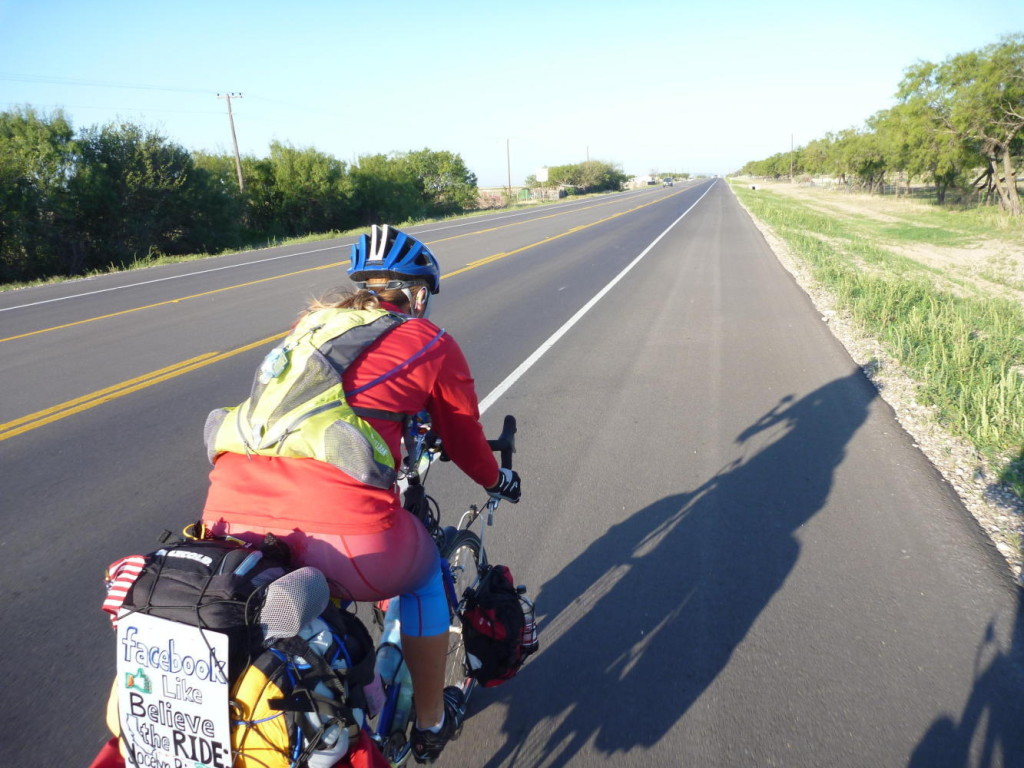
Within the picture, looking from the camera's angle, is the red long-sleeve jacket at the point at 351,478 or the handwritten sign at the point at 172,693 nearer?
the handwritten sign at the point at 172,693

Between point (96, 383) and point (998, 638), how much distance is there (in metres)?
8.30

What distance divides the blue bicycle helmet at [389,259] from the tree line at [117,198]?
23655 millimetres

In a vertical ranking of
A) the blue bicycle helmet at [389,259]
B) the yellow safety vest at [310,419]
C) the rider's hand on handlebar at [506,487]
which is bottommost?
the rider's hand on handlebar at [506,487]

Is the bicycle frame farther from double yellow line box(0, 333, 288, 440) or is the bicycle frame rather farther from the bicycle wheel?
double yellow line box(0, 333, 288, 440)

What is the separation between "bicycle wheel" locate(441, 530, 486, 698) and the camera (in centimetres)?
277

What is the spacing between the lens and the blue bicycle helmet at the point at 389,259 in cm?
250

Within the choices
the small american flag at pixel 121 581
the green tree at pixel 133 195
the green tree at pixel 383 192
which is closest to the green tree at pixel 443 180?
the green tree at pixel 383 192

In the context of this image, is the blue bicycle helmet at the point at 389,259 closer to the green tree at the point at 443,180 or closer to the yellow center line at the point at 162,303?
the yellow center line at the point at 162,303

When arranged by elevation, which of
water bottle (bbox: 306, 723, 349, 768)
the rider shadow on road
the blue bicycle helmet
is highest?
the blue bicycle helmet

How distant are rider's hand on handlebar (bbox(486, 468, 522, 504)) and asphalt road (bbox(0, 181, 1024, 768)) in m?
0.94

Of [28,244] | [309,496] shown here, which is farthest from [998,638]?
[28,244]

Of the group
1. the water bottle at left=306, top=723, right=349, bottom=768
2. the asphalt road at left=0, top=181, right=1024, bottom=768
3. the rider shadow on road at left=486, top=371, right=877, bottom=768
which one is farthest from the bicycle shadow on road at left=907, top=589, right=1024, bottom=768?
the water bottle at left=306, top=723, right=349, bottom=768

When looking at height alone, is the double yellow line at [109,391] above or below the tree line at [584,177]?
below

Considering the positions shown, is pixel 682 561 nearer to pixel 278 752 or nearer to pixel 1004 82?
pixel 278 752
